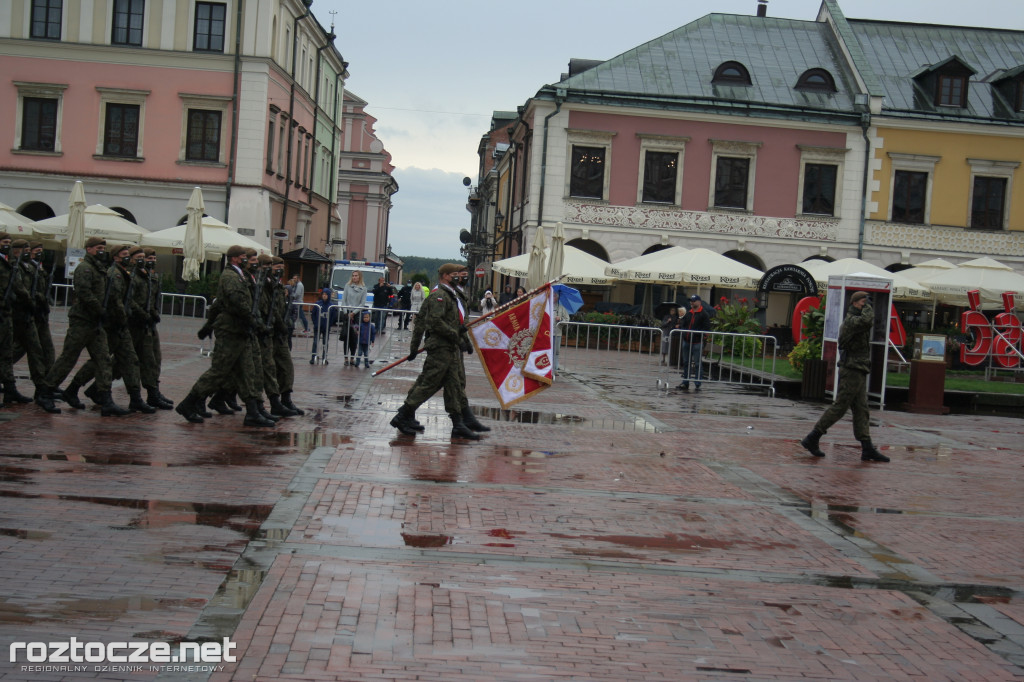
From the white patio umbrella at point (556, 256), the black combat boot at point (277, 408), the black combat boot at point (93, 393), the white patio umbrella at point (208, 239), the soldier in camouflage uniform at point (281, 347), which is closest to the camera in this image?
the black combat boot at point (93, 393)

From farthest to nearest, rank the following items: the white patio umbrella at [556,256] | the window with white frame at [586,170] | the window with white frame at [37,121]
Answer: the window with white frame at [586,170] → the window with white frame at [37,121] → the white patio umbrella at [556,256]

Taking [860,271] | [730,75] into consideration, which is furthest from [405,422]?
[730,75]

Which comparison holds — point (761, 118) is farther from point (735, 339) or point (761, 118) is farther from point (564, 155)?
point (735, 339)

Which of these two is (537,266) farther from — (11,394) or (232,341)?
(11,394)

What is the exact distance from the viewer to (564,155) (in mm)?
35469

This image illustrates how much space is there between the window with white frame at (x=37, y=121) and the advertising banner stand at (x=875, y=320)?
2757 cm

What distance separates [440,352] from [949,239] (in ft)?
97.3

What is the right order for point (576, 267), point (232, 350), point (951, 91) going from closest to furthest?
1. point (232, 350)
2. point (576, 267)
3. point (951, 91)

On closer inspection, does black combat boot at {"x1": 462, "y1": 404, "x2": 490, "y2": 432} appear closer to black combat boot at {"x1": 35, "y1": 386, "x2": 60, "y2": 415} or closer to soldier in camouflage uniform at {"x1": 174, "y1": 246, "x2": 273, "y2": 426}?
soldier in camouflage uniform at {"x1": 174, "y1": 246, "x2": 273, "y2": 426}

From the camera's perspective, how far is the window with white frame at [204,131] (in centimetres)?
3559

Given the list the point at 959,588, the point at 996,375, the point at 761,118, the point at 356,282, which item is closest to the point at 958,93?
the point at 761,118

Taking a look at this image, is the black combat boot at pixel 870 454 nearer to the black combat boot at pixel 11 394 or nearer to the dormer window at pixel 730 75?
the black combat boot at pixel 11 394

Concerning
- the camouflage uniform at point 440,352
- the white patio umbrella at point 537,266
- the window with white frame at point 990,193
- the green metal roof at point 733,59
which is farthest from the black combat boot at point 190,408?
the window with white frame at point 990,193

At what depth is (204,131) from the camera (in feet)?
117
